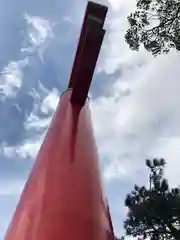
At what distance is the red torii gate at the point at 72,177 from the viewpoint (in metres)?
2.32

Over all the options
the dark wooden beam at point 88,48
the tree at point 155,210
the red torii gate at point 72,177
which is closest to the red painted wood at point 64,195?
the red torii gate at point 72,177

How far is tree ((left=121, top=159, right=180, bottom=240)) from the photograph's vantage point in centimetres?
1327

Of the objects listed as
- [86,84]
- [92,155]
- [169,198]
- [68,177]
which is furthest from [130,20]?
[169,198]

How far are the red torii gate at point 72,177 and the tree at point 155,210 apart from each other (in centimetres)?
1061

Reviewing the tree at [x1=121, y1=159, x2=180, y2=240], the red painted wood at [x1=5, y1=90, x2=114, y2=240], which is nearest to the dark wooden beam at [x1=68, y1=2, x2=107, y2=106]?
the red painted wood at [x1=5, y1=90, x2=114, y2=240]

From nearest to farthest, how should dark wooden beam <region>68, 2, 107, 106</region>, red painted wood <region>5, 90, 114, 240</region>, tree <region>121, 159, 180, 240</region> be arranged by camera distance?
red painted wood <region>5, 90, 114, 240</region>
dark wooden beam <region>68, 2, 107, 106</region>
tree <region>121, 159, 180, 240</region>

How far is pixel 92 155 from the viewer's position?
3068 millimetres

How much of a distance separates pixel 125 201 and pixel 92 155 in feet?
38.8

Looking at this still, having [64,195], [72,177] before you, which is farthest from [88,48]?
[64,195]

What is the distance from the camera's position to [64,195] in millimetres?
2457

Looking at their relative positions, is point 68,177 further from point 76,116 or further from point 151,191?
point 151,191

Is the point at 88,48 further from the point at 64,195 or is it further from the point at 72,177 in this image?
the point at 64,195

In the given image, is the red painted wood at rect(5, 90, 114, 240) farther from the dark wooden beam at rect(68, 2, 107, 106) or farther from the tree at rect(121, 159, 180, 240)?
the tree at rect(121, 159, 180, 240)

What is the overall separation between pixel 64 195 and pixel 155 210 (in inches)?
461
